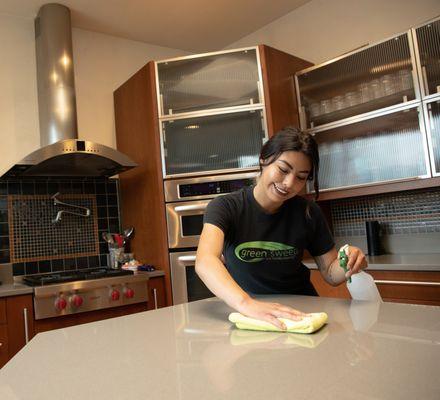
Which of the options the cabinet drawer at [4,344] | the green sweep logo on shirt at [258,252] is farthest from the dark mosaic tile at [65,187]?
the green sweep logo on shirt at [258,252]

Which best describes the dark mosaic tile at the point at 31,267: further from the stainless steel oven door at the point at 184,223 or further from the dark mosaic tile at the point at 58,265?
the stainless steel oven door at the point at 184,223

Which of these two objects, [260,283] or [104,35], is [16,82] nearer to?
[104,35]

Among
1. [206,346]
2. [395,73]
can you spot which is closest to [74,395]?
[206,346]

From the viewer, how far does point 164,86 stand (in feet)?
9.50

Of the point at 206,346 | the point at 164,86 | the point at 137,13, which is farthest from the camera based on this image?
the point at 137,13

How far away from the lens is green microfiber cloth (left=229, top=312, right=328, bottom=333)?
890 millimetres

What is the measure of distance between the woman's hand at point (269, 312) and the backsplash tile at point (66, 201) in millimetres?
2273

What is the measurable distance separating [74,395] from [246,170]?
2.26m

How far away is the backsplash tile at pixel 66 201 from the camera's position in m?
2.82

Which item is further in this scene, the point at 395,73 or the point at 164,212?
the point at 164,212

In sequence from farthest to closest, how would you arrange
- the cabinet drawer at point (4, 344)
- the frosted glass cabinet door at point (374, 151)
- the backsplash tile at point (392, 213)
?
the backsplash tile at point (392, 213) → the frosted glass cabinet door at point (374, 151) → the cabinet drawer at point (4, 344)

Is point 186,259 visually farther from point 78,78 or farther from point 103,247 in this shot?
point 78,78

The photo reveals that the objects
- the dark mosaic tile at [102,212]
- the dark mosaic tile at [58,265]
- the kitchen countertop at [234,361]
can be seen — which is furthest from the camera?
the dark mosaic tile at [102,212]

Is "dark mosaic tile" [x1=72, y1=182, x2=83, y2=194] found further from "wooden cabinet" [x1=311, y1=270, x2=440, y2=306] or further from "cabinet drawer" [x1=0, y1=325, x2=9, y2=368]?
"wooden cabinet" [x1=311, y1=270, x2=440, y2=306]
